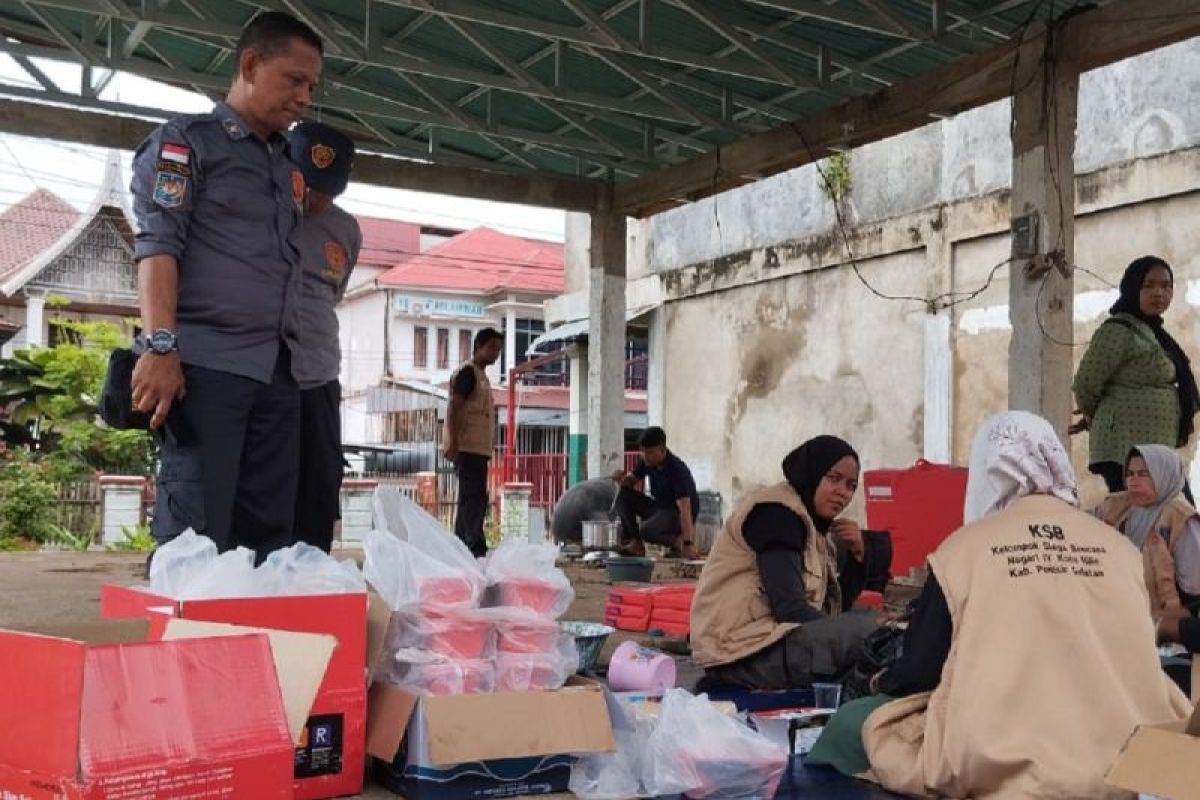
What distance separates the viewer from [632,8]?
7.43 m

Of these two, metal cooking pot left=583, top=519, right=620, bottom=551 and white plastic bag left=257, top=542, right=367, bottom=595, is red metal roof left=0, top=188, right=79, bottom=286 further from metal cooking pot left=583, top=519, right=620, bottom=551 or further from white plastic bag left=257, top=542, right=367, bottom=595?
white plastic bag left=257, top=542, right=367, bottom=595

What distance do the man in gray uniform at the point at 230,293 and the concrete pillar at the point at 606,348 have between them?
23.5 feet

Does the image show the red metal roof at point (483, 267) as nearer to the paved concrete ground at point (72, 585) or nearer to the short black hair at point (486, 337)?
the paved concrete ground at point (72, 585)

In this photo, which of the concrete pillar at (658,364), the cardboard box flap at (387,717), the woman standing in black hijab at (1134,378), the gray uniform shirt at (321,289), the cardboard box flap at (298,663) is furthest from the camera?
the concrete pillar at (658,364)

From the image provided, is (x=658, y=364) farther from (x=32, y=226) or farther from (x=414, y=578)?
(x=32, y=226)

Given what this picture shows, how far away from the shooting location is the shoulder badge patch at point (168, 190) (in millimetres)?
2875

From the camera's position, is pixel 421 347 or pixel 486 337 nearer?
pixel 486 337

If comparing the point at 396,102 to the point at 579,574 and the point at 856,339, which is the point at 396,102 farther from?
the point at 856,339

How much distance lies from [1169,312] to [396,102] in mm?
5782

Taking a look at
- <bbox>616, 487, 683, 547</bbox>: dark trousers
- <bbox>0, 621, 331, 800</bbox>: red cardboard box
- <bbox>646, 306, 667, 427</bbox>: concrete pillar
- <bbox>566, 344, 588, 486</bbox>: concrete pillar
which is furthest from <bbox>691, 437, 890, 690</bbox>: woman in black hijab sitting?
<bbox>646, 306, 667, 427</bbox>: concrete pillar

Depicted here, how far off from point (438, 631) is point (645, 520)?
25.8 feet

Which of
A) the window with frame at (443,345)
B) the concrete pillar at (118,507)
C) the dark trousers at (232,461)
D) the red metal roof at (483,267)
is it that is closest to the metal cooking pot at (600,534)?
the concrete pillar at (118,507)

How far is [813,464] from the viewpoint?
3916 millimetres

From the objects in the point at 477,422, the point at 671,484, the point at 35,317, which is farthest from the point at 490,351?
the point at 35,317
